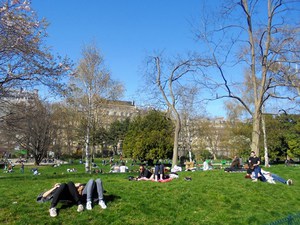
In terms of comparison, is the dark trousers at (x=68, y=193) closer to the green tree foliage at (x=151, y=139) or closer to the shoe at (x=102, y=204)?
the shoe at (x=102, y=204)

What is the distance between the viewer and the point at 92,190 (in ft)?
26.8

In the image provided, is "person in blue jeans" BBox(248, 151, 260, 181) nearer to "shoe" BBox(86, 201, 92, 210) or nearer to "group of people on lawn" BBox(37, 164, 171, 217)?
"group of people on lawn" BBox(37, 164, 171, 217)

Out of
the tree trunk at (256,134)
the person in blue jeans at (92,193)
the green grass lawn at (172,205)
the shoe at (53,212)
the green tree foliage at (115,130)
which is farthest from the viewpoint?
the green tree foliage at (115,130)

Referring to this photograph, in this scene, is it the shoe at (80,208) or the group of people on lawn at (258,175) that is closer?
the shoe at (80,208)

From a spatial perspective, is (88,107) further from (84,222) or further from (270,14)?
(84,222)

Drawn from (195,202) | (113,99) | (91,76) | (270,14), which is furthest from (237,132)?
(195,202)

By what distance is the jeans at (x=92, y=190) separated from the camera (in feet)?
26.5

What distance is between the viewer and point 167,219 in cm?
812

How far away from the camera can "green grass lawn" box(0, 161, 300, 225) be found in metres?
7.51

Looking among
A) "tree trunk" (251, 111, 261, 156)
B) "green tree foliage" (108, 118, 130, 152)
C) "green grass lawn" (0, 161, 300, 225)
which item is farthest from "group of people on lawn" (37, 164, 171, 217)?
"green tree foliage" (108, 118, 130, 152)

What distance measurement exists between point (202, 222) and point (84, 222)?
10.1ft

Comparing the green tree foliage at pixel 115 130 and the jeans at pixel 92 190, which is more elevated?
the green tree foliage at pixel 115 130

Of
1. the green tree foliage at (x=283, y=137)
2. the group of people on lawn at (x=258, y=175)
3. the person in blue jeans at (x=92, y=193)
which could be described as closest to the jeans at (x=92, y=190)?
the person in blue jeans at (x=92, y=193)

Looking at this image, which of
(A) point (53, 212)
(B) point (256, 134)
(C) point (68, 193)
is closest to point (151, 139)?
(B) point (256, 134)
